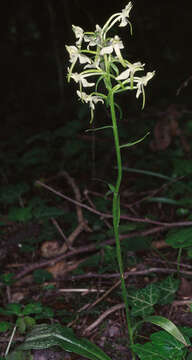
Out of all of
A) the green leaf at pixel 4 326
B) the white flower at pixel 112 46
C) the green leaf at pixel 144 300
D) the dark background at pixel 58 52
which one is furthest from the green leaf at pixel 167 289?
the dark background at pixel 58 52

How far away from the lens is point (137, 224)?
8.82ft

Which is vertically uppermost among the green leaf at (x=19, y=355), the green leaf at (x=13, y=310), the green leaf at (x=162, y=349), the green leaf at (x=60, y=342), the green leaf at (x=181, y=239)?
the green leaf at (x=181, y=239)

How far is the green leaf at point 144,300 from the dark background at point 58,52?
3.41 metres

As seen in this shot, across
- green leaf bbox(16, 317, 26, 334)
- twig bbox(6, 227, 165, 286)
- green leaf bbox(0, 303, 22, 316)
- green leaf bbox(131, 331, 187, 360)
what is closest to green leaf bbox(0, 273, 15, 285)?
twig bbox(6, 227, 165, 286)

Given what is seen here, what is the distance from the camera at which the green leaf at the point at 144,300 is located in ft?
6.16

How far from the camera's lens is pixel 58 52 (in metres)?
5.20

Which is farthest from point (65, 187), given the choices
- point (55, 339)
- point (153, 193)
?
point (55, 339)

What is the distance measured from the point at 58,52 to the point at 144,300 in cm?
408

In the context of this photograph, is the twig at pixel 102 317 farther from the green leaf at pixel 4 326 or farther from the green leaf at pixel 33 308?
the green leaf at pixel 4 326

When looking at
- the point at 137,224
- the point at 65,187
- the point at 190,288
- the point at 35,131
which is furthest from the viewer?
the point at 35,131

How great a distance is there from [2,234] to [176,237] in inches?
53.8

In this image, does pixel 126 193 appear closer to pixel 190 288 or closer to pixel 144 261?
pixel 144 261

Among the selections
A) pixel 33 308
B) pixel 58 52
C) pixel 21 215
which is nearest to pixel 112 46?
pixel 33 308

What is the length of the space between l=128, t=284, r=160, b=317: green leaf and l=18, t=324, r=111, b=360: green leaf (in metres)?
0.31
